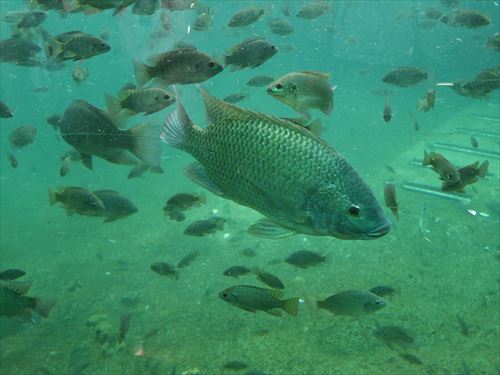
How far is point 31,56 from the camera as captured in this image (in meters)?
5.97

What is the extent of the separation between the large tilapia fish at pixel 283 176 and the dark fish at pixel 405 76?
5591 mm

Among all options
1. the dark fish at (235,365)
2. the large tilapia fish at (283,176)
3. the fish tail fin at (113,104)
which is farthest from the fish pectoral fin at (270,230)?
the dark fish at (235,365)

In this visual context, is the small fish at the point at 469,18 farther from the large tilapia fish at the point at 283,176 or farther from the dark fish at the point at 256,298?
the large tilapia fish at the point at 283,176

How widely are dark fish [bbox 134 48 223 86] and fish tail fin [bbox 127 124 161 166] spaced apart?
65 centimetres

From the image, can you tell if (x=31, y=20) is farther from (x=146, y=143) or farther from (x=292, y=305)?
(x=292, y=305)

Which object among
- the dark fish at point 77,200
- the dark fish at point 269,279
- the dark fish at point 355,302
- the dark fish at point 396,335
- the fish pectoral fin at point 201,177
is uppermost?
the fish pectoral fin at point 201,177

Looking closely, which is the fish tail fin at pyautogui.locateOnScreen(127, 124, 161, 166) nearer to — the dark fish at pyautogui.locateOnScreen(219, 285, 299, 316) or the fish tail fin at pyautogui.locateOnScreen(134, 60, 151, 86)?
the fish tail fin at pyautogui.locateOnScreen(134, 60, 151, 86)

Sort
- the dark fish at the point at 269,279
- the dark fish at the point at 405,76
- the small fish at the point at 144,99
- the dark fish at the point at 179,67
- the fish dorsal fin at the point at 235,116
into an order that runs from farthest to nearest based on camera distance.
→ the dark fish at the point at 405,76, the dark fish at the point at 269,279, the small fish at the point at 144,99, the dark fish at the point at 179,67, the fish dorsal fin at the point at 235,116

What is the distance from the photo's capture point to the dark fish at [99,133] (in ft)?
10.4

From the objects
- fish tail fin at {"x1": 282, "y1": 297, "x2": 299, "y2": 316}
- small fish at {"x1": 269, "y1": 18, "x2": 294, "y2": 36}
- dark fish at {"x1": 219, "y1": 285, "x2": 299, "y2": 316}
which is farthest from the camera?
small fish at {"x1": 269, "y1": 18, "x2": 294, "y2": 36}

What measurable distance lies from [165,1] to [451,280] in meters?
6.82

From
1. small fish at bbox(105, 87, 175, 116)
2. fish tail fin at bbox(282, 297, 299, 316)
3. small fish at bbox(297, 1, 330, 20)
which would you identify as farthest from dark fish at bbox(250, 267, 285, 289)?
small fish at bbox(297, 1, 330, 20)

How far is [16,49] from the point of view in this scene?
5.73m

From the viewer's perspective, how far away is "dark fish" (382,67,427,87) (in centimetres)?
673
